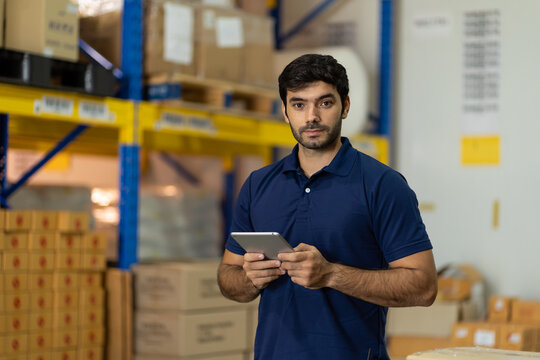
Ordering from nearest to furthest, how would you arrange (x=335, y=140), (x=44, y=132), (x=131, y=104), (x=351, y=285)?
(x=351, y=285) < (x=335, y=140) < (x=131, y=104) < (x=44, y=132)

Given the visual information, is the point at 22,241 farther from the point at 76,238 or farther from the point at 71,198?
the point at 71,198

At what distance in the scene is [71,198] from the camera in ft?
21.3

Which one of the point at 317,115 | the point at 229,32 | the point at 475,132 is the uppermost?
the point at 229,32

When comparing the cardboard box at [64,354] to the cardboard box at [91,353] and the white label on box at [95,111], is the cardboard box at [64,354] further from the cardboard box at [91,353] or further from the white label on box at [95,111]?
the white label on box at [95,111]

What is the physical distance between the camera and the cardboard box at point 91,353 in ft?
16.9

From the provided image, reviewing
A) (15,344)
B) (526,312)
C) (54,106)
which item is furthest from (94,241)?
(526,312)

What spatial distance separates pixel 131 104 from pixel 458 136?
358 cm

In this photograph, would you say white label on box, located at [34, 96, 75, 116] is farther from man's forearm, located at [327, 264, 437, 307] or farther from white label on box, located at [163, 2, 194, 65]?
man's forearm, located at [327, 264, 437, 307]

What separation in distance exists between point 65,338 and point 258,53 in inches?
108

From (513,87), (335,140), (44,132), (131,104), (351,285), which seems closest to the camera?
(351,285)

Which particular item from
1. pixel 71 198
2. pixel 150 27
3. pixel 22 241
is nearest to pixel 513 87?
pixel 150 27

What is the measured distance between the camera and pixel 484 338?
5812 mm

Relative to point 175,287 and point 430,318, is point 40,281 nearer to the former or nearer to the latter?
point 175,287

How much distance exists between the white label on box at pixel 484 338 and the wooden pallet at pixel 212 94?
8.05ft
